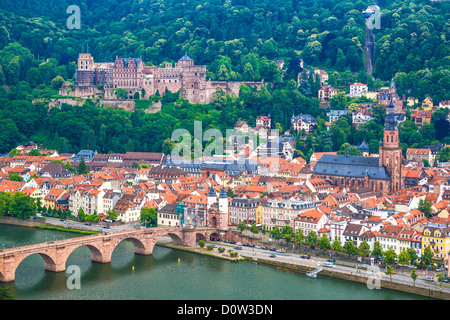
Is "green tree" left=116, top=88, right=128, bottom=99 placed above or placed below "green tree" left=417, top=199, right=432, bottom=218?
above

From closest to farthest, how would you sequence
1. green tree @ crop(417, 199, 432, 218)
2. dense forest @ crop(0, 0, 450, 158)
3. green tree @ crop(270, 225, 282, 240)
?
green tree @ crop(270, 225, 282, 240) < green tree @ crop(417, 199, 432, 218) < dense forest @ crop(0, 0, 450, 158)

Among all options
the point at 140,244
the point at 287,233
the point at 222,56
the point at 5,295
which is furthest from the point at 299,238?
the point at 222,56

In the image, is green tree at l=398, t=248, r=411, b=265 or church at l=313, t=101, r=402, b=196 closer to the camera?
green tree at l=398, t=248, r=411, b=265

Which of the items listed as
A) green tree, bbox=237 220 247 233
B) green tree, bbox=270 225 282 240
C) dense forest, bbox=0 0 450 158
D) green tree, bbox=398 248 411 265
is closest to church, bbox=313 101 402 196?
dense forest, bbox=0 0 450 158

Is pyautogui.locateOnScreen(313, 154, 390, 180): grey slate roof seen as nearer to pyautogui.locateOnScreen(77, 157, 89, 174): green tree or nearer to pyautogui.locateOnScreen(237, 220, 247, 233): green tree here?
pyautogui.locateOnScreen(237, 220, 247, 233): green tree

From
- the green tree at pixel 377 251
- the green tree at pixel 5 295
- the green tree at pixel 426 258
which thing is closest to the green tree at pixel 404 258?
the green tree at pixel 426 258

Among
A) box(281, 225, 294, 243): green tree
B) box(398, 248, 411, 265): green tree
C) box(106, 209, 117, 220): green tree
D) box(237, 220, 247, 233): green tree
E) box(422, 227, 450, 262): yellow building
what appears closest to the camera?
box(398, 248, 411, 265): green tree

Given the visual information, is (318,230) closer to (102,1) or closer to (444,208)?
(444,208)
